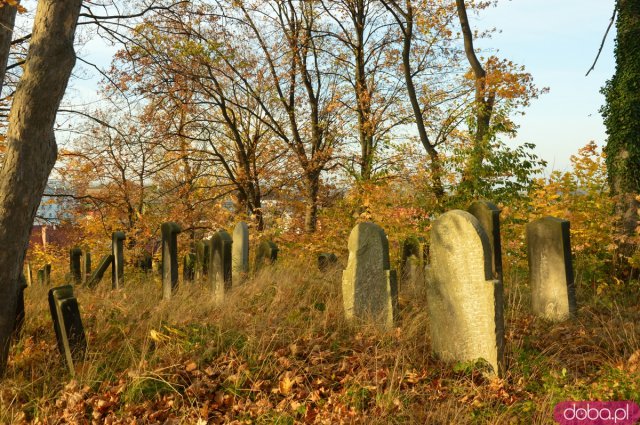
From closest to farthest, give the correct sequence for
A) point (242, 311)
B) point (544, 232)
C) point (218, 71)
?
1. point (242, 311)
2. point (544, 232)
3. point (218, 71)

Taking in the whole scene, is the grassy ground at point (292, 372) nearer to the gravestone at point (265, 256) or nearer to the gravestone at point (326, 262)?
the gravestone at point (326, 262)

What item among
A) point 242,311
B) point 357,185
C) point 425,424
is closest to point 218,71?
point 357,185

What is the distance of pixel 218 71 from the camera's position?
1962 centimetres

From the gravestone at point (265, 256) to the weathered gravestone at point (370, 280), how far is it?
346 centimetres

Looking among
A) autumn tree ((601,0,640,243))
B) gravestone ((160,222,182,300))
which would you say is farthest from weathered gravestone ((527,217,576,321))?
gravestone ((160,222,182,300))

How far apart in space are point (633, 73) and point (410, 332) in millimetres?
6936

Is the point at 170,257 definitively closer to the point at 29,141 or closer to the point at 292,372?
the point at 29,141

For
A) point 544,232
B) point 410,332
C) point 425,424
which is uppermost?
point 544,232

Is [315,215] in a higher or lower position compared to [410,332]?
higher

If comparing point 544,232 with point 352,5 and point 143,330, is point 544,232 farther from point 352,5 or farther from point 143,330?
point 352,5

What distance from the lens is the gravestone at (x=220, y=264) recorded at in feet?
27.0

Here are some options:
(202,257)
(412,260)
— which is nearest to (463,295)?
(412,260)

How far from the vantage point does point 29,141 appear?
5.82 metres

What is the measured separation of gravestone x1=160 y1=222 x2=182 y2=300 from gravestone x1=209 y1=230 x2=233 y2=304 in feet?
2.71
